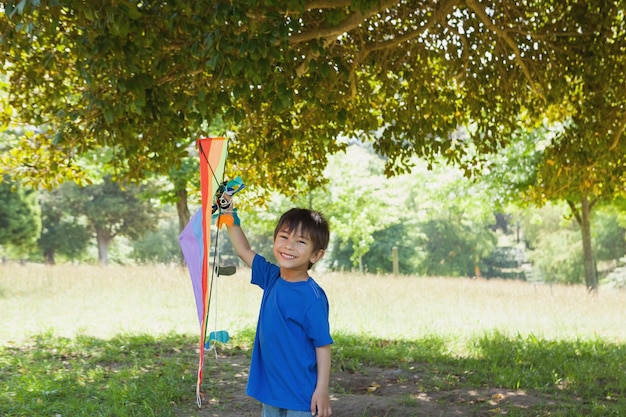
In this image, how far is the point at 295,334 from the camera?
122 inches

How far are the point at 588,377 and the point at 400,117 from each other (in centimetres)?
370

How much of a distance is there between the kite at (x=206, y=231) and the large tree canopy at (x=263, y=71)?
45.7 inches

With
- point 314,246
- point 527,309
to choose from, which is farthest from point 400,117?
point 527,309

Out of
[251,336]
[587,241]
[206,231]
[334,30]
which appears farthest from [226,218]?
[587,241]

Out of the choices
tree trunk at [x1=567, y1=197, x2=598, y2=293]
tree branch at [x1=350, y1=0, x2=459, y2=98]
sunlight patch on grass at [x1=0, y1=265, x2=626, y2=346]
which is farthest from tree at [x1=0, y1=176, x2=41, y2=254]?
tree branch at [x1=350, y1=0, x2=459, y2=98]

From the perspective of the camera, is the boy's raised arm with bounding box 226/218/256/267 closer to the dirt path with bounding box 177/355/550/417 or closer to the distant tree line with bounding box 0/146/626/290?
the dirt path with bounding box 177/355/550/417

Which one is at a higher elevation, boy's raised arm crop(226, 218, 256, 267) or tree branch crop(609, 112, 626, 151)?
tree branch crop(609, 112, 626, 151)

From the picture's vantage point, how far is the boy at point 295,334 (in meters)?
3.08

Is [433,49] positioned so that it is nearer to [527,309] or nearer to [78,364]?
[78,364]

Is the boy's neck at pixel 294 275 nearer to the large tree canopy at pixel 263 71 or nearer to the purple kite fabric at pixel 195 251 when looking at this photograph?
the purple kite fabric at pixel 195 251

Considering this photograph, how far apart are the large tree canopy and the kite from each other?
1162 millimetres

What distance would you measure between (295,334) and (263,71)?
219 cm

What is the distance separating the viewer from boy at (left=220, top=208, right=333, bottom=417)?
3.08m

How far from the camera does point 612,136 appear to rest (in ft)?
26.8
